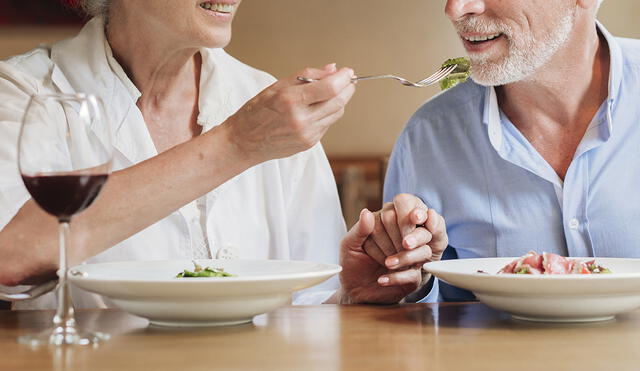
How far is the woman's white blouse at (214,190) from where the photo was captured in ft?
6.24

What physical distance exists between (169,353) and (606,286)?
622mm

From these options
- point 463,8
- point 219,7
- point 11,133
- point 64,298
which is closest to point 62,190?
point 64,298

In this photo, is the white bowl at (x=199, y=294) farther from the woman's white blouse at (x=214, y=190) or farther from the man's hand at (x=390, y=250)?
the woman's white blouse at (x=214, y=190)

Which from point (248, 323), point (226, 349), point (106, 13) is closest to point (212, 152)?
point (248, 323)

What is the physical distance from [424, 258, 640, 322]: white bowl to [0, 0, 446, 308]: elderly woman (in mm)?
336

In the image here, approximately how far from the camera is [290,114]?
140 centimetres

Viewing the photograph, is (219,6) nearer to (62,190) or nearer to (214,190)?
(214,190)

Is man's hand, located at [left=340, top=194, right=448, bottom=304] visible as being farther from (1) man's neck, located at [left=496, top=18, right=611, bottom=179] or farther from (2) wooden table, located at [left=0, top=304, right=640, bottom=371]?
(1) man's neck, located at [left=496, top=18, right=611, bottom=179]

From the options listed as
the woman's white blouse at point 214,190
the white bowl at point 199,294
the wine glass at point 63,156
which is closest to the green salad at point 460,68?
the woman's white blouse at point 214,190

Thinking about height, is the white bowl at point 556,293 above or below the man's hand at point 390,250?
below

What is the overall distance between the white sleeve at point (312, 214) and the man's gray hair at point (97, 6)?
23.5 inches

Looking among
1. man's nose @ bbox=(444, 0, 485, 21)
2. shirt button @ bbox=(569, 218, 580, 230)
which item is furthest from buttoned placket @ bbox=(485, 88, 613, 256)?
man's nose @ bbox=(444, 0, 485, 21)

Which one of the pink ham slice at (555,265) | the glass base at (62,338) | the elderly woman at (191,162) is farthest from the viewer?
the elderly woman at (191,162)

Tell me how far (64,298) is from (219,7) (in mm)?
999
